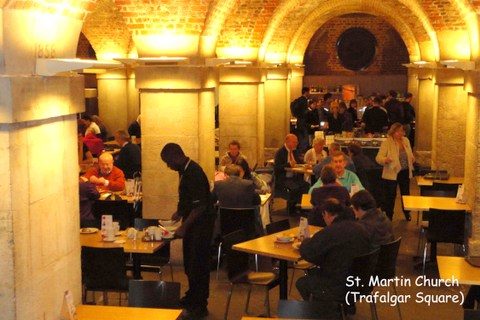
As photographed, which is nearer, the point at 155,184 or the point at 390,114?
the point at 155,184

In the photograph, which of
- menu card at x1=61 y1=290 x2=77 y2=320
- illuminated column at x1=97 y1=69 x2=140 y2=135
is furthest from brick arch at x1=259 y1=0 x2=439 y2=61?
menu card at x1=61 y1=290 x2=77 y2=320

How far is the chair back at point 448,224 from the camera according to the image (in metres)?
9.71

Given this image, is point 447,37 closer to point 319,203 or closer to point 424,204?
point 424,204

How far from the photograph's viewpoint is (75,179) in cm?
663

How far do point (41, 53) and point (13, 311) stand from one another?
1813 millimetres

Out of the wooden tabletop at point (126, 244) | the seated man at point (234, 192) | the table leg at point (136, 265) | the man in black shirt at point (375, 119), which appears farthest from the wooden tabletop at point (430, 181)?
the man in black shirt at point (375, 119)

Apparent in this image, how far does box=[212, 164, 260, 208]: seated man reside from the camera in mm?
9969

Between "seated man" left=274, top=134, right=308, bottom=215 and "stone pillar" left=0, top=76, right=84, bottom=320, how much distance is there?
7047 millimetres

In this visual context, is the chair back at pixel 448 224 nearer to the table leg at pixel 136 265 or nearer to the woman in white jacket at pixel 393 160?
the woman in white jacket at pixel 393 160

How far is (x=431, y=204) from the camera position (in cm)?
1050

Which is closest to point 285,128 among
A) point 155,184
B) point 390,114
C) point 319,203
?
point 390,114

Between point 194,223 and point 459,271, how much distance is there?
269 centimetres

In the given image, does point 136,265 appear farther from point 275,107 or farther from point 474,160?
point 275,107

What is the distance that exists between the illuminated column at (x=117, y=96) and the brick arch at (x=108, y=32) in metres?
0.79
